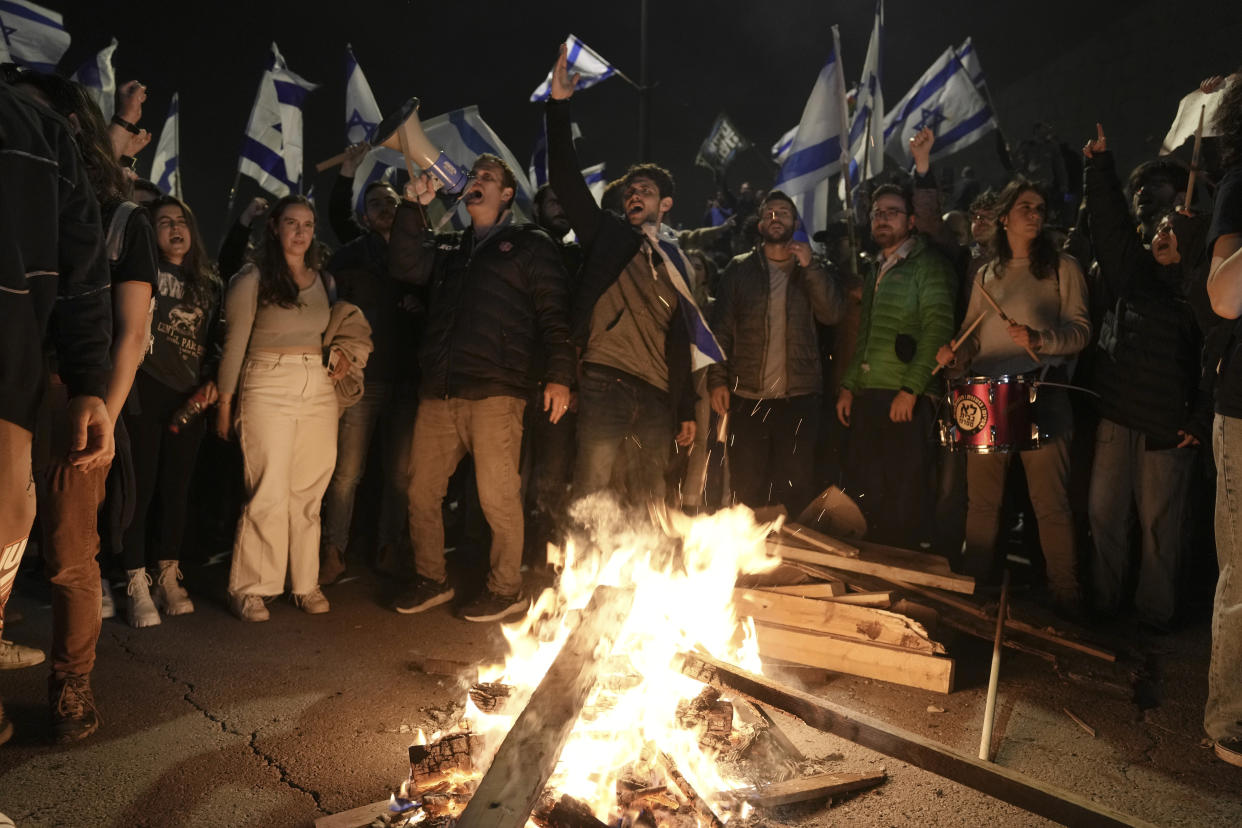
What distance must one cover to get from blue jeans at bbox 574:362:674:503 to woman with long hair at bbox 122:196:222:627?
7.94ft

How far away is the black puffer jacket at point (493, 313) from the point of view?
5.21 metres

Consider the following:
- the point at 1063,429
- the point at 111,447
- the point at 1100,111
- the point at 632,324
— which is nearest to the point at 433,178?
the point at 632,324

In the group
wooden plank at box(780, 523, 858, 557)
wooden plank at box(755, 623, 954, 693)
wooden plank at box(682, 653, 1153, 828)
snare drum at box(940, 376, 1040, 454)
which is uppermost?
snare drum at box(940, 376, 1040, 454)

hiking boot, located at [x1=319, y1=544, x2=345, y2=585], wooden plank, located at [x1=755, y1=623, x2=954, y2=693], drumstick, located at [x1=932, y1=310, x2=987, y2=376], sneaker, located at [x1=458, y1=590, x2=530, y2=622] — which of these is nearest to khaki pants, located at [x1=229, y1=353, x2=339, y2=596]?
hiking boot, located at [x1=319, y1=544, x2=345, y2=585]

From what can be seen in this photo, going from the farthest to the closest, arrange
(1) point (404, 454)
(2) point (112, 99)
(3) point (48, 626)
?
(2) point (112, 99)
(1) point (404, 454)
(3) point (48, 626)

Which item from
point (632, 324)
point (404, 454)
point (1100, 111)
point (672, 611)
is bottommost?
point (672, 611)

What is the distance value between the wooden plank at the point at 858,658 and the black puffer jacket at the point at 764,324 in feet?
7.75

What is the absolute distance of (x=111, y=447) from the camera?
123 inches

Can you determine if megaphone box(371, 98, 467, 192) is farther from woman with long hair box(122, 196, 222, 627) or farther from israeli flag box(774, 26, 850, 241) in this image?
israeli flag box(774, 26, 850, 241)

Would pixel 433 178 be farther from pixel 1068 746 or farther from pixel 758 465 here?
pixel 1068 746

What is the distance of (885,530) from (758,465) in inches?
41.8

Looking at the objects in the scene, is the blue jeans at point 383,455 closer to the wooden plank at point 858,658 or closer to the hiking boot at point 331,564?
the hiking boot at point 331,564

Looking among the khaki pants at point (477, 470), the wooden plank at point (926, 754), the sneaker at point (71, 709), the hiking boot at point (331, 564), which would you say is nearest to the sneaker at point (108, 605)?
the hiking boot at point (331, 564)

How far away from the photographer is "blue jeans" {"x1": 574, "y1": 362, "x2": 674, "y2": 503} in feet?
17.9
